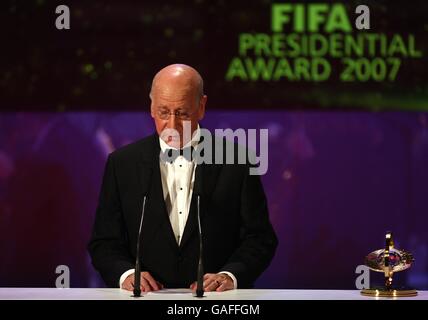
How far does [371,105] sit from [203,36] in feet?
4.31

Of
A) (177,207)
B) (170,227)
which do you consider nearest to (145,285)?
(170,227)

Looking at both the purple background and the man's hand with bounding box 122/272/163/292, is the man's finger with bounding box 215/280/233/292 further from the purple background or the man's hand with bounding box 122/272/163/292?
the purple background

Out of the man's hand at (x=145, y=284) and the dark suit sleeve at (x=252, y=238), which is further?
the dark suit sleeve at (x=252, y=238)

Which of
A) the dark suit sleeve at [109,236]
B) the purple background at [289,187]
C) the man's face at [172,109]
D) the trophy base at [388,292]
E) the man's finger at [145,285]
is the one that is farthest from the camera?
the purple background at [289,187]

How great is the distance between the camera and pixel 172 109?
3.91 m

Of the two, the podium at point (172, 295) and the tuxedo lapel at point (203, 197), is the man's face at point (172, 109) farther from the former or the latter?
the podium at point (172, 295)

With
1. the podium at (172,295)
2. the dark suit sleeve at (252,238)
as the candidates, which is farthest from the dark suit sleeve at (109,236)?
the dark suit sleeve at (252,238)

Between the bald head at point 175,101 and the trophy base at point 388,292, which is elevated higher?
the bald head at point 175,101

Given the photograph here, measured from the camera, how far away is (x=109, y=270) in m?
3.79

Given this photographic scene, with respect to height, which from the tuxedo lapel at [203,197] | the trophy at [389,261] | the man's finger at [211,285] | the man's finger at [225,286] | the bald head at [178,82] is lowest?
the man's finger at [225,286]

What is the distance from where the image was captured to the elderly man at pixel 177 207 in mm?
3939

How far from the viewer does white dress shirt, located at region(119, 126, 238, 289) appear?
4031 mm

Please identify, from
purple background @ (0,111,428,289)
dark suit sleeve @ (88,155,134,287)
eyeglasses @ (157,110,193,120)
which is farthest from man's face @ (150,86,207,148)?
purple background @ (0,111,428,289)

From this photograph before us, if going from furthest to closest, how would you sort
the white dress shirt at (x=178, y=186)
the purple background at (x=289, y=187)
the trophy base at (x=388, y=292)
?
the purple background at (x=289, y=187) < the white dress shirt at (x=178, y=186) < the trophy base at (x=388, y=292)
